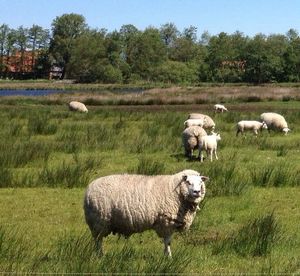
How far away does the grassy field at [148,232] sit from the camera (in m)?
6.54

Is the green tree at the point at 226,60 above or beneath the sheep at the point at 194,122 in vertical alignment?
above

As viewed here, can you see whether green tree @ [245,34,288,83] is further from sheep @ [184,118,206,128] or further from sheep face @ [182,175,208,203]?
sheep face @ [182,175,208,203]

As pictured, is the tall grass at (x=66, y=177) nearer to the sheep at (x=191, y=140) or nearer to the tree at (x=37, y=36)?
the sheep at (x=191, y=140)

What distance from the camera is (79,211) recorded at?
988 centimetres

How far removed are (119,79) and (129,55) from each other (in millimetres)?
14326

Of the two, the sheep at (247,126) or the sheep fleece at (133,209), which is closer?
the sheep fleece at (133,209)

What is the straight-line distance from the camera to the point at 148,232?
8570 millimetres

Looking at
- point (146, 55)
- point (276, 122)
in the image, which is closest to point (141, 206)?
point (276, 122)

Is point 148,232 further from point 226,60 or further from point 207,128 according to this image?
point 226,60

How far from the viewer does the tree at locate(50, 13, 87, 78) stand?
12537cm

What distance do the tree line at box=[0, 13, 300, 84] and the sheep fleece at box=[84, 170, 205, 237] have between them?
88.0m

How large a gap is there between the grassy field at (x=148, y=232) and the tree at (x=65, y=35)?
347 feet

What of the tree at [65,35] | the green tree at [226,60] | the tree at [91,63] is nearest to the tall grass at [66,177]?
the green tree at [226,60]

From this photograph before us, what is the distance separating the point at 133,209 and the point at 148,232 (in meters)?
1.40
